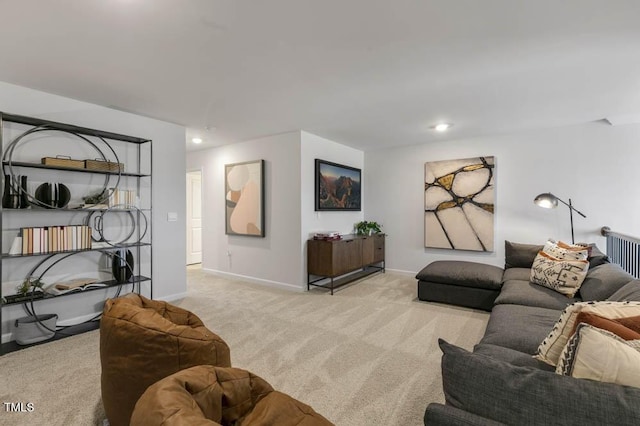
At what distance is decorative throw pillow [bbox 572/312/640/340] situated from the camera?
1.07 m

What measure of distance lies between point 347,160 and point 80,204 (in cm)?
391

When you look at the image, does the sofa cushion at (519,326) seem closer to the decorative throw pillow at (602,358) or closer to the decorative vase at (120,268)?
the decorative throw pillow at (602,358)

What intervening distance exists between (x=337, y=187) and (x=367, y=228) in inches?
38.2

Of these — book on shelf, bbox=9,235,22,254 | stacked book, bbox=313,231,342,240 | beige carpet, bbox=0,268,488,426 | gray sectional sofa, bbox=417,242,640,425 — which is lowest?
beige carpet, bbox=0,268,488,426

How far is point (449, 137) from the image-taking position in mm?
4883

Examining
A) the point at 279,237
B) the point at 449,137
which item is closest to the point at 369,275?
the point at 279,237

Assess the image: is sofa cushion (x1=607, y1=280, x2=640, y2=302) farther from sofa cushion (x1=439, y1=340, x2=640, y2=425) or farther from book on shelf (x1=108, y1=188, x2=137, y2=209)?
book on shelf (x1=108, y1=188, x2=137, y2=209)

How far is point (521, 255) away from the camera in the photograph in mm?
3895

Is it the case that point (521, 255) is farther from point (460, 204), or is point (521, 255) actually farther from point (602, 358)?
point (602, 358)

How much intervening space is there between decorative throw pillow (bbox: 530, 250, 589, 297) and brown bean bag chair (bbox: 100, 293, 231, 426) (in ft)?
9.70

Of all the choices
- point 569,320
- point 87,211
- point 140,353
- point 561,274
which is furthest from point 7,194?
point 561,274

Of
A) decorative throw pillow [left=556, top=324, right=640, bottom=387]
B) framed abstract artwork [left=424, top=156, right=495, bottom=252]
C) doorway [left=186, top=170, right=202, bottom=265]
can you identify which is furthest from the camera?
doorway [left=186, top=170, right=202, bottom=265]

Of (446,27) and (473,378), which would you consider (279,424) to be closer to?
(473,378)

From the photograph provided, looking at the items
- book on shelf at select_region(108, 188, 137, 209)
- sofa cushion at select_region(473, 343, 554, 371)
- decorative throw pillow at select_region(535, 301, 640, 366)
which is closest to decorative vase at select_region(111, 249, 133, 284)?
book on shelf at select_region(108, 188, 137, 209)
